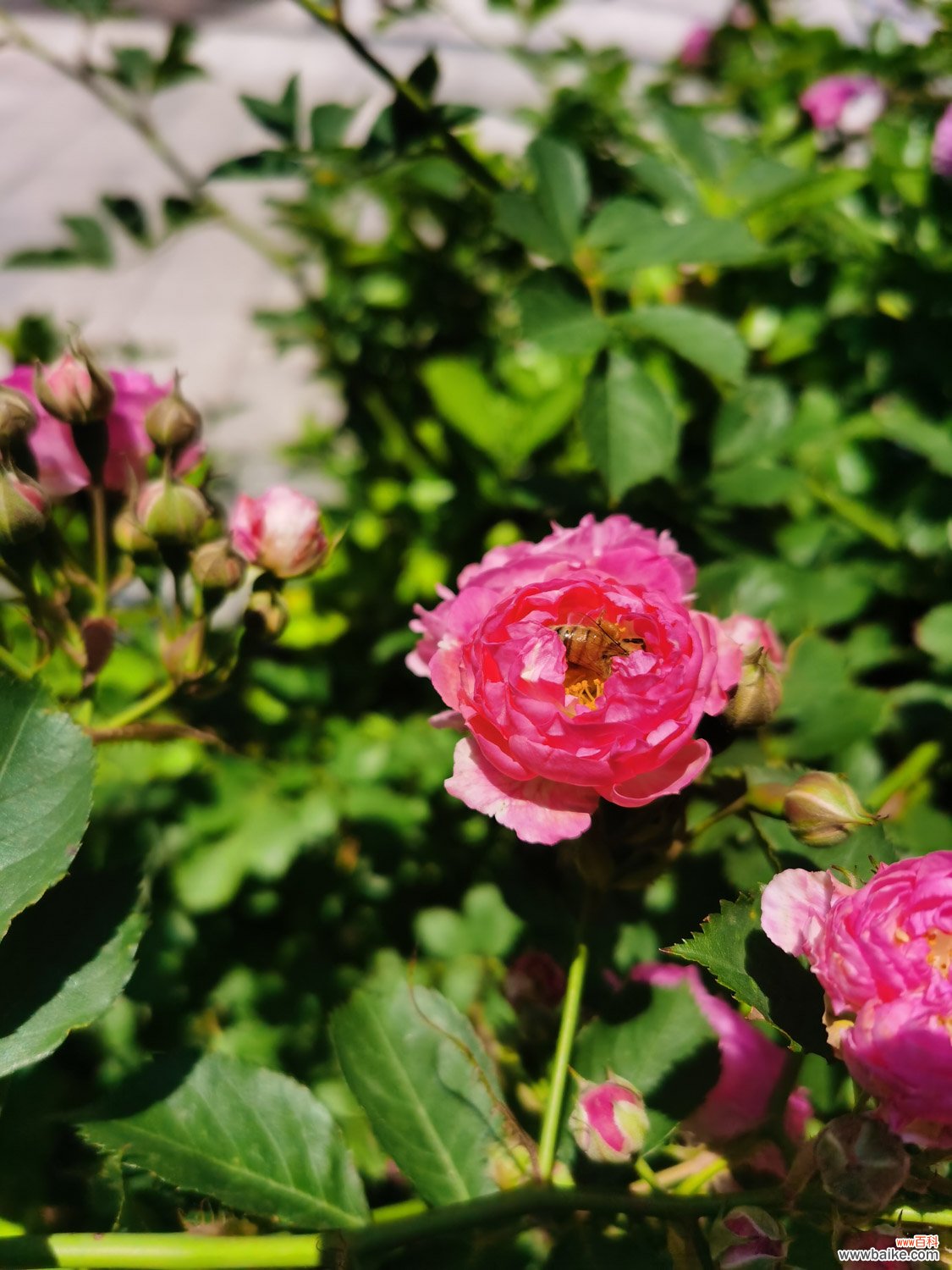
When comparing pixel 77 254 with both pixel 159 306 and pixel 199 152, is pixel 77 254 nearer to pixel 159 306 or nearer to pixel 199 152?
pixel 159 306

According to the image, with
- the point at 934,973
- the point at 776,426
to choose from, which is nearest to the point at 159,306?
the point at 776,426

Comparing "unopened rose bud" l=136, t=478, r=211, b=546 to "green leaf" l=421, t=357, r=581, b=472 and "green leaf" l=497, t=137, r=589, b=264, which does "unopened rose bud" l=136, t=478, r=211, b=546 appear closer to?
"green leaf" l=497, t=137, r=589, b=264

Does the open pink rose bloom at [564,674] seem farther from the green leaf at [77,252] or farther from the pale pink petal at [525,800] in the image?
the green leaf at [77,252]

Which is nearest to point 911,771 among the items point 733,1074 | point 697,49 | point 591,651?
point 733,1074

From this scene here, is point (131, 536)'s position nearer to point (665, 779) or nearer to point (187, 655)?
point (187, 655)

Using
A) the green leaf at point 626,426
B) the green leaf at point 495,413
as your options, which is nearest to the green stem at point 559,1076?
the green leaf at point 626,426

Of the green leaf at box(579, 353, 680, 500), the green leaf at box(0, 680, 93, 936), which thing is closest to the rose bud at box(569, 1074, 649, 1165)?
the green leaf at box(0, 680, 93, 936)
